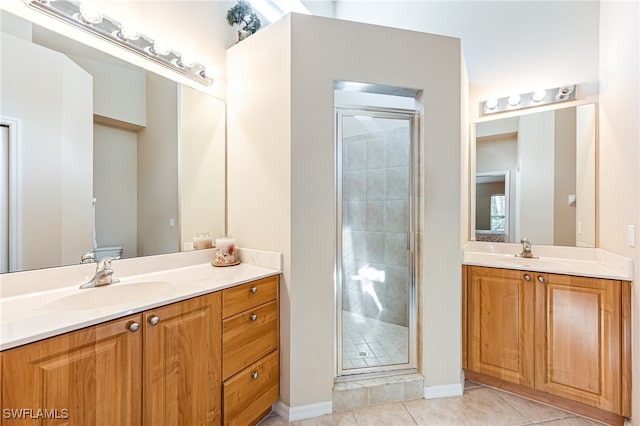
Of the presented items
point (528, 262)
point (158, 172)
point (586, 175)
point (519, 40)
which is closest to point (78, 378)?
point (158, 172)

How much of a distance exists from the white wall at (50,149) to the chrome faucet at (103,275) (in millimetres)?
129

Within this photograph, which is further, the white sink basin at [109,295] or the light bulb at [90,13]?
the light bulb at [90,13]

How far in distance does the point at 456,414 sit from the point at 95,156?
2687 millimetres

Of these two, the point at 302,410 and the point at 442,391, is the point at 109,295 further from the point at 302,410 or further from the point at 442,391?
the point at 442,391

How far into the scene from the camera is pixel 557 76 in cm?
221

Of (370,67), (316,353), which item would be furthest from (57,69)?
(316,353)

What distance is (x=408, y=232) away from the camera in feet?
6.84

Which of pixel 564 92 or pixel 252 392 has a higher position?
pixel 564 92

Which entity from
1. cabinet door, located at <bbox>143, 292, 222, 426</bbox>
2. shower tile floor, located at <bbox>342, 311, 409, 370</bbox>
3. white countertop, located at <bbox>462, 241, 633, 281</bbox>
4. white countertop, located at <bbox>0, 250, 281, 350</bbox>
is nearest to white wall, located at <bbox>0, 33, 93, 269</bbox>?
white countertop, located at <bbox>0, 250, 281, 350</bbox>

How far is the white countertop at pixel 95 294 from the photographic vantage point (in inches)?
34.7

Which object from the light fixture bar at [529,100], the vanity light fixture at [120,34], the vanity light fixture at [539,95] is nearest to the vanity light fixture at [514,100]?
the light fixture bar at [529,100]

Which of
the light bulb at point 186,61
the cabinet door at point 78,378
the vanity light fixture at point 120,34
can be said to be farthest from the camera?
the light bulb at point 186,61

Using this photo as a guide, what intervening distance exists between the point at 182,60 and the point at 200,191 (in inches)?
35.5

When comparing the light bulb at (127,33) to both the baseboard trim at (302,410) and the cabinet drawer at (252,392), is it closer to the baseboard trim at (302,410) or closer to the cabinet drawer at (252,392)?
the cabinet drawer at (252,392)
